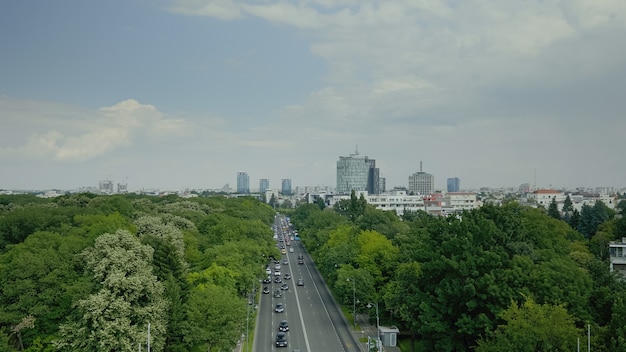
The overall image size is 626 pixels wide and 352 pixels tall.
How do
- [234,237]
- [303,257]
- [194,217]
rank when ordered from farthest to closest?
[303,257] < [194,217] < [234,237]

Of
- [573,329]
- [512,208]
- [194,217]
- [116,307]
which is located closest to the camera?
[573,329]

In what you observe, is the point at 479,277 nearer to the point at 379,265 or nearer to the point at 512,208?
the point at 512,208

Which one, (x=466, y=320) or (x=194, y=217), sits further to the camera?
(x=194, y=217)

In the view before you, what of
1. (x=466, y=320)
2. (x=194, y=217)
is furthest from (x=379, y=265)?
(x=194, y=217)

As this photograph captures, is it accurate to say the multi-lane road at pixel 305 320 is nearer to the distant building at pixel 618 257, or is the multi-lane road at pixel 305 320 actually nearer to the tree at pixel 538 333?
the tree at pixel 538 333

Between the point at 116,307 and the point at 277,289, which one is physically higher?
the point at 116,307

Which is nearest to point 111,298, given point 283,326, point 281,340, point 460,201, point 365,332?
point 281,340

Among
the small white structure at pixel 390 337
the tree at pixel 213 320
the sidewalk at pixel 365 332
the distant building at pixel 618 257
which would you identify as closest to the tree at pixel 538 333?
the small white structure at pixel 390 337
